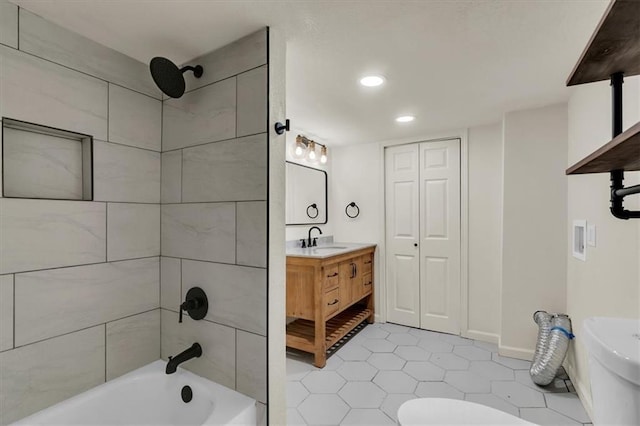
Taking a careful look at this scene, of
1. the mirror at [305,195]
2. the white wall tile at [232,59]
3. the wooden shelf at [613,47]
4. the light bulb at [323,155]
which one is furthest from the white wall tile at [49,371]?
the light bulb at [323,155]

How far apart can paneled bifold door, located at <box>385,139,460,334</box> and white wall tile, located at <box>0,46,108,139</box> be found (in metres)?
2.82

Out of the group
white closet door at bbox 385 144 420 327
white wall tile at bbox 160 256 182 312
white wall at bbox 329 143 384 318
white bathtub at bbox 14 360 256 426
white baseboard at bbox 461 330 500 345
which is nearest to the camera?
white bathtub at bbox 14 360 256 426

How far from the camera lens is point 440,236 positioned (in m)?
3.28

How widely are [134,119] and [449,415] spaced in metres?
2.05

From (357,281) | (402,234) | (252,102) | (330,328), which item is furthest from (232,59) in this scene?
(402,234)

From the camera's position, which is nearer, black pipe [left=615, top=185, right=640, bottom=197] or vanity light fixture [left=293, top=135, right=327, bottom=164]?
black pipe [left=615, top=185, right=640, bottom=197]

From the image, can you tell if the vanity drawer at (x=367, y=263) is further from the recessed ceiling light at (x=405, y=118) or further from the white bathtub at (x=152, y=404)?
the white bathtub at (x=152, y=404)

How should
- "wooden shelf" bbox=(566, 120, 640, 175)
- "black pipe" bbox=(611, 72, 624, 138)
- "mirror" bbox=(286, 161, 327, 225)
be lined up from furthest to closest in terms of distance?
1. "mirror" bbox=(286, 161, 327, 225)
2. "black pipe" bbox=(611, 72, 624, 138)
3. "wooden shelf" bbox=(566, 120, 640, 175)

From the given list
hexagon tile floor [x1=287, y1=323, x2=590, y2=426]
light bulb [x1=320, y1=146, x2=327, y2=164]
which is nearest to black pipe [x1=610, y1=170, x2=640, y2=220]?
hexagon tile floor [x1=287, y1=323, x2=590, y2=426]

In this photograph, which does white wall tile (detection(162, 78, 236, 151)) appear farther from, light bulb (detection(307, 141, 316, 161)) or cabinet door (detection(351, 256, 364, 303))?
cabinet door (detection(351, 256, 364, 303))

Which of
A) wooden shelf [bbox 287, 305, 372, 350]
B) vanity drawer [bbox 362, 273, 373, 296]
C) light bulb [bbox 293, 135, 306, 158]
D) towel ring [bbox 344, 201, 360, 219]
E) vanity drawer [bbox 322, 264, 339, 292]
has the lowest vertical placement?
wooden shelf [bbox 287, 305, 372, 350]

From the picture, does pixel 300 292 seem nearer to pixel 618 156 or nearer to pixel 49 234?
pixel 49 234

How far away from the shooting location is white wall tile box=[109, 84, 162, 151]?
61.4 inches

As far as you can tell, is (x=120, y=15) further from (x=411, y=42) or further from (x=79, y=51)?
(x=411, y=42)
